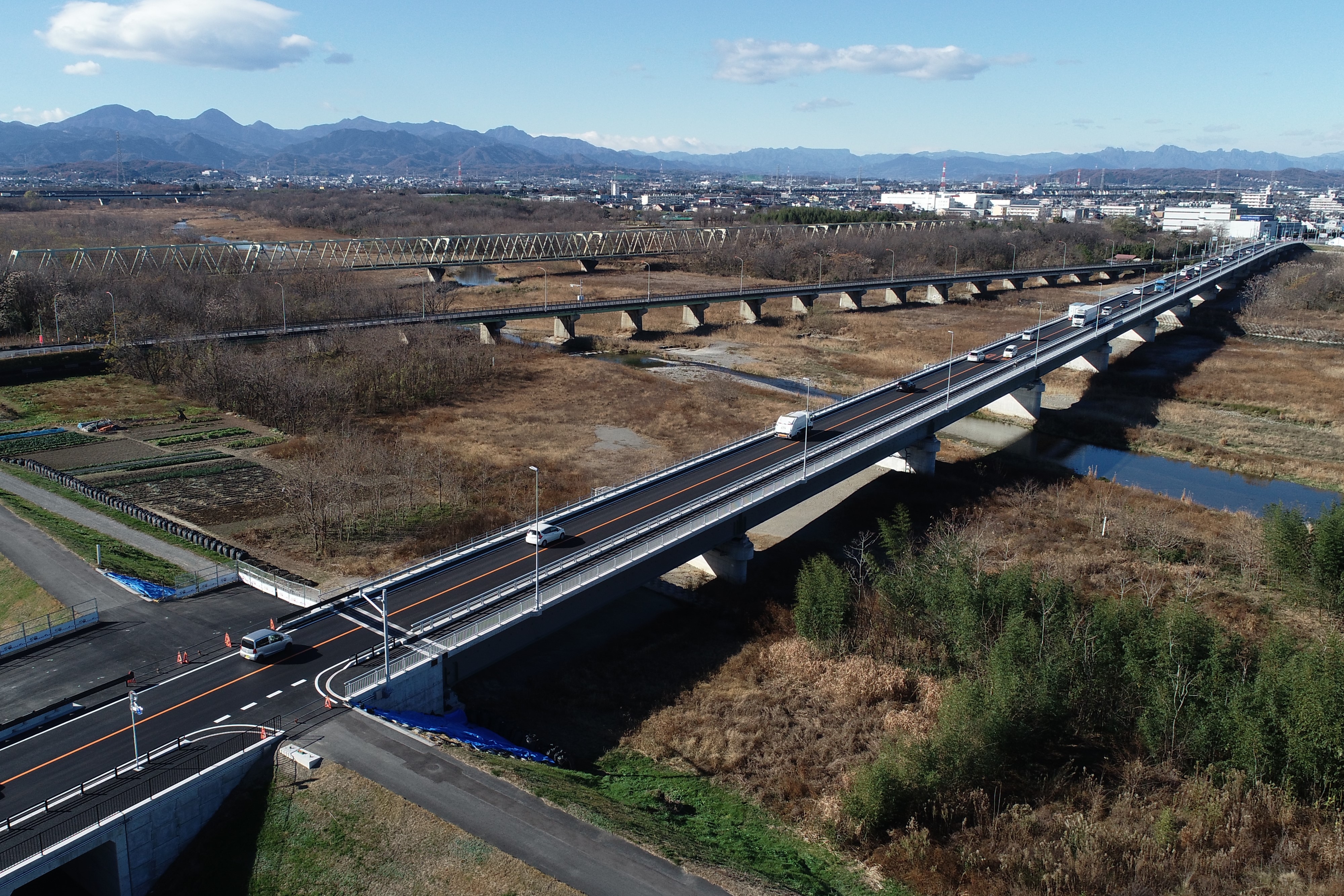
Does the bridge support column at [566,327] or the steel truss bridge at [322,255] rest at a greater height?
the steel truss bridge at [322,255]

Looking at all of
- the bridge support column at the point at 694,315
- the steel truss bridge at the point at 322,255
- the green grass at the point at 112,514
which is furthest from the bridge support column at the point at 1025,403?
the steel truss bridge at the point at 322,255

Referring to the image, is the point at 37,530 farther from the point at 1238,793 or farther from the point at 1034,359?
the point at 1034,359

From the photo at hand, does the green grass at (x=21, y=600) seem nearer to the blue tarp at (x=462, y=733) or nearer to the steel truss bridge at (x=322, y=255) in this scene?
the blue tarp at (x=462, y=733)

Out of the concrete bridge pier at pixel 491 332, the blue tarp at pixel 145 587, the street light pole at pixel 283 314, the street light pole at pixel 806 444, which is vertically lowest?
the blue tarp at pixel 145 587

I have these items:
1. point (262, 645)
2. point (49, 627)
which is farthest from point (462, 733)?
point (49, 627)

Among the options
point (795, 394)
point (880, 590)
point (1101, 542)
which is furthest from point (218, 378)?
point (1101, 542)

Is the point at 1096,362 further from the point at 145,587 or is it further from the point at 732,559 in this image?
the point at 145,587

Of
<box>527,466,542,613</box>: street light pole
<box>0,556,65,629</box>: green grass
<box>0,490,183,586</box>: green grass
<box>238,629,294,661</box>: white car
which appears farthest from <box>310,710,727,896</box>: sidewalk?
<box>0,490,183,586</box>: green grass
